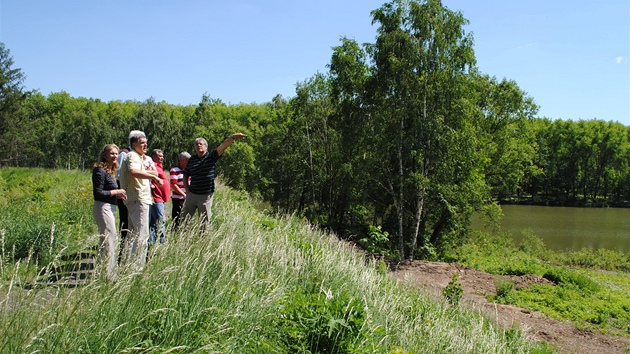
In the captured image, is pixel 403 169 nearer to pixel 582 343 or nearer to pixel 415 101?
pixel 415 101

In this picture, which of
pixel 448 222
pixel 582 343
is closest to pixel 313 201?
pixel 448 222

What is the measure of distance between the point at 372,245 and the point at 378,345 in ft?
34.4

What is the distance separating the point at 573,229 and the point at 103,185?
39.5 meters

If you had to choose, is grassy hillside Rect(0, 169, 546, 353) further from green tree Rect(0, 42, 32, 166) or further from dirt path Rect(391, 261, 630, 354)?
green tree Rect(0, 42, 32, 166)

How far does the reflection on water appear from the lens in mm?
31188

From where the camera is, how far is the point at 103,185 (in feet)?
18.2

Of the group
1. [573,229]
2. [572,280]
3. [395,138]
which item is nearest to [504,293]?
[572,280]

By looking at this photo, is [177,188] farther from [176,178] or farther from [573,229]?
[573,229]

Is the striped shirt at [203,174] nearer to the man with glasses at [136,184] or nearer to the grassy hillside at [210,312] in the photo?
the man with glasses at [136,184]

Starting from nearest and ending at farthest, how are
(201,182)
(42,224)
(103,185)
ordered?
(103,185), (42,224), (201,182)

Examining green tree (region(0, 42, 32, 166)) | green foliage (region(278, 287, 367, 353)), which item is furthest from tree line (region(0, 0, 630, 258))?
green foliage (region(278, 287, 367, 353))

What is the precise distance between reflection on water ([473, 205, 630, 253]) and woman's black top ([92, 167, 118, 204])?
2847 centimetres

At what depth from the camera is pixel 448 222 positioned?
2288 centimetres

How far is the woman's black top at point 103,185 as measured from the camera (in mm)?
5445
